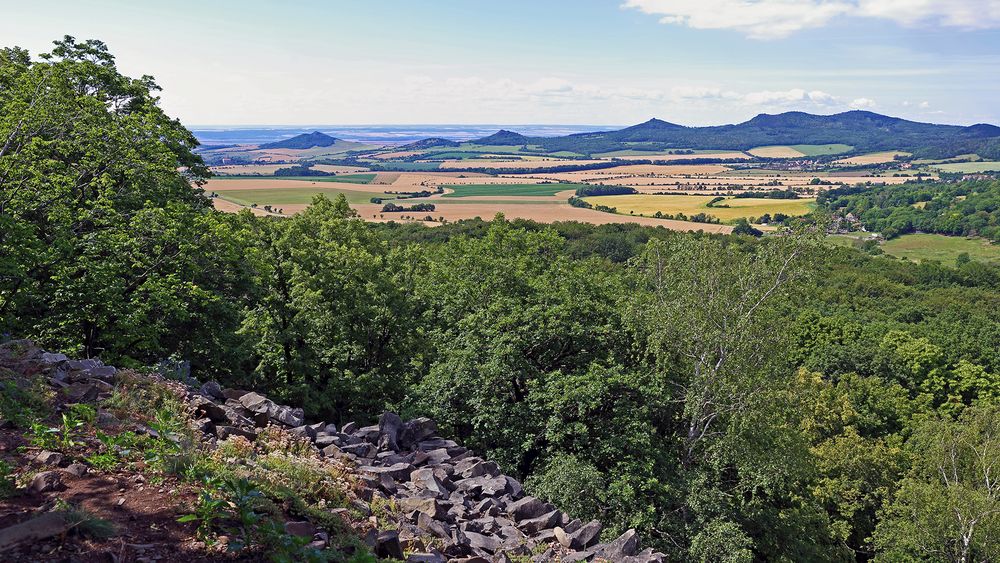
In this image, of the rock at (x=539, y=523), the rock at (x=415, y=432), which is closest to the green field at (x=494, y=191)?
the rock at (x=415, y=432)

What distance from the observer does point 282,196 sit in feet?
451

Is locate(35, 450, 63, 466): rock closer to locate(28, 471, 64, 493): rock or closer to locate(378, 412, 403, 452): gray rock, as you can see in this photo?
locate(28, 471, 64, 493): rock

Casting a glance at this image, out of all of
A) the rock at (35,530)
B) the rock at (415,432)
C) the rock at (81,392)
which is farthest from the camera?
the rock at (415,432)

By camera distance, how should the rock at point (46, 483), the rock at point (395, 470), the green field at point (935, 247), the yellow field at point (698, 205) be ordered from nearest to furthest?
1. the rock at point (46, 483)
2. the rock at point (395, 470)
3. the green field at point (935, 247)
4. the yellow field at point (698, 205)

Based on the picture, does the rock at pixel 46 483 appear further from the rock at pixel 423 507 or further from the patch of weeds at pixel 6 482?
the rock at pixel 423 507

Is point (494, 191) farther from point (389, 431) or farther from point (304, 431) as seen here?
point (304, 431)

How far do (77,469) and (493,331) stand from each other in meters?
15.7

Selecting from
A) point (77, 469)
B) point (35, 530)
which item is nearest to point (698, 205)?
point (77, 469)

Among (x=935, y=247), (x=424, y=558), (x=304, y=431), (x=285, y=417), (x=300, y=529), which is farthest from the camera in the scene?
(x=935, y=247)

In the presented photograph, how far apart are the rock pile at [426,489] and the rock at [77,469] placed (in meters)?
3.40

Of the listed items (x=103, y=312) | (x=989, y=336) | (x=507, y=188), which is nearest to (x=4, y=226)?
(x=103, y=312)

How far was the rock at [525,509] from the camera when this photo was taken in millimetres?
15234

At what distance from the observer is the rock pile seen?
12.9 m

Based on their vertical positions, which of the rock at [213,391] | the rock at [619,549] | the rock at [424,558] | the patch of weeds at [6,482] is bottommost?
the rock at [619,549]
